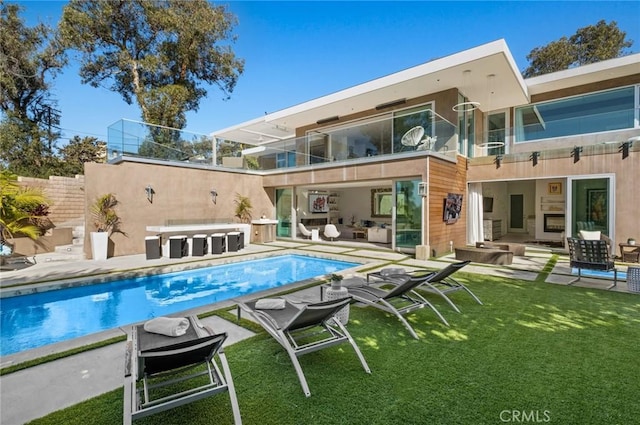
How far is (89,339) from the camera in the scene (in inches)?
148

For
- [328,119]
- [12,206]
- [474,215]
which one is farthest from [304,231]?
[12,206]

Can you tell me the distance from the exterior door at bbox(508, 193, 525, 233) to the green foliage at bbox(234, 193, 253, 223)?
14331 millimetres

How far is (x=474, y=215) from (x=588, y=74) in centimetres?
647

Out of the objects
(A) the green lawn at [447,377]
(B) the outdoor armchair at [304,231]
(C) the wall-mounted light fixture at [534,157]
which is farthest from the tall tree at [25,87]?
(C) the wall-mounted light fixture at [534,157]

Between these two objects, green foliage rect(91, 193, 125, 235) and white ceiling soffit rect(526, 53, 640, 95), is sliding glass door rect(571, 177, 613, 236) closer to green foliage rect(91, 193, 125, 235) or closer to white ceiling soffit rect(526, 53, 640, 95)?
white ceiling soffit rect(526, 53, 640, 95)

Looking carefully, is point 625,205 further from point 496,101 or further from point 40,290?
point 40,290

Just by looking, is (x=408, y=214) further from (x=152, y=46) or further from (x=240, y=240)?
(x=152, y=46)

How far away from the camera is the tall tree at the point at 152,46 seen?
1612 cm

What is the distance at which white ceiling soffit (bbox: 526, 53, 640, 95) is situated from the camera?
10.9m

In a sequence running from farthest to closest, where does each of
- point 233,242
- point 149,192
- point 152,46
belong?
point 152,46 → point 233,242 → point 149,192

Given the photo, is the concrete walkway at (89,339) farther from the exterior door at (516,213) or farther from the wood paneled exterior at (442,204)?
the exterior door at (516,213)

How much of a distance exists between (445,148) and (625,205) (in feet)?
18.6

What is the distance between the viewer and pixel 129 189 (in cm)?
1051

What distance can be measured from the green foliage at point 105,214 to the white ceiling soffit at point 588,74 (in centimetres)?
1598
